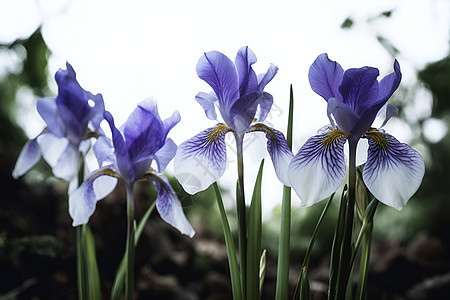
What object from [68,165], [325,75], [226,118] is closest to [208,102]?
[226,118]

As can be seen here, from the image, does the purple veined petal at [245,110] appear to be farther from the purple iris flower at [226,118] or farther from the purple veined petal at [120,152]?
the purple veined petal at [120,152]

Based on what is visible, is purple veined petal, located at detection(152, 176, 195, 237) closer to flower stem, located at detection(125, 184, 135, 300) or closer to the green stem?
flower stem, located at detection(125, 184, 135, 300)

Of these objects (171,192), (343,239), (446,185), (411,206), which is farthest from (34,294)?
(446,185)

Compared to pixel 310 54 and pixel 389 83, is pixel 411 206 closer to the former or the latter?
pixel 310 54

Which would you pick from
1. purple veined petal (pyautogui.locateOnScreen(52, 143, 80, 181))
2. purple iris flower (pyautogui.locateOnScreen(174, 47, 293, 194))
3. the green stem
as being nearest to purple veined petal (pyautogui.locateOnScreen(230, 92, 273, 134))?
purple iris flower (pyautogui.locateOnScreen(174, 47, 293, 194))

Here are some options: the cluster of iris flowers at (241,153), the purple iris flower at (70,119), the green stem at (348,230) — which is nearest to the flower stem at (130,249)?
the cluster of iris flowers at (241,153)

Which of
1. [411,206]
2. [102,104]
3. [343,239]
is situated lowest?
[411,206]

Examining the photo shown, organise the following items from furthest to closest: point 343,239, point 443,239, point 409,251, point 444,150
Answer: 1. point 444,150
2. point 443,239
3. point 409,251
4. point 343,239
